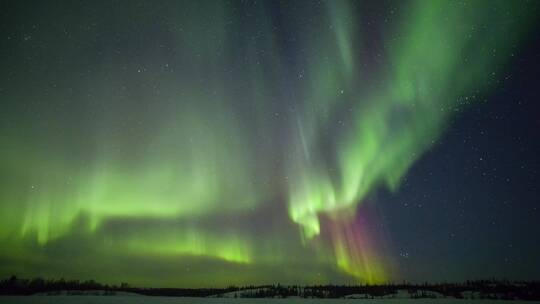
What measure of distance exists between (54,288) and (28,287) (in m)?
14.1

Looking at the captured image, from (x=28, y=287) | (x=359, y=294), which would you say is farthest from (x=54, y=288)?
(x=359, y=294)

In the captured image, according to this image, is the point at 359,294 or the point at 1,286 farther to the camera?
the point at 359,294

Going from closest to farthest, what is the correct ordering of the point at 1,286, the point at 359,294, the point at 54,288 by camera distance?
the point at 1,286
the point at 54,288
the point at 359,294

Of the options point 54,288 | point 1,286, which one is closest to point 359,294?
point 54,288

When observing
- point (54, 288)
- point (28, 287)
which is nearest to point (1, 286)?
point (28, 287)

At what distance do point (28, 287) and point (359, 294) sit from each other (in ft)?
573

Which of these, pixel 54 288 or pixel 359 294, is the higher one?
pixel 54 288

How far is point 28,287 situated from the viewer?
170125 millimetres

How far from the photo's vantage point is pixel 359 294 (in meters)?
198

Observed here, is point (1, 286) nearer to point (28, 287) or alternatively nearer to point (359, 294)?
point (28, 287)

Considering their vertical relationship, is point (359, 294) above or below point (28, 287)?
below

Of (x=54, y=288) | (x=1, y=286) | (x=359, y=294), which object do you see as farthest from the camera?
(x=359, y=294)

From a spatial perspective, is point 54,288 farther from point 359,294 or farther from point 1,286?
point 359,294

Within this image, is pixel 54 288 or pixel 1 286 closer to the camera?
pixel 1 286
